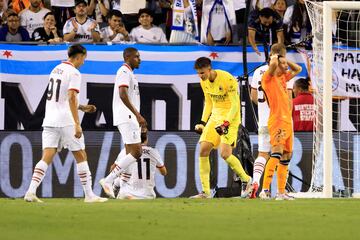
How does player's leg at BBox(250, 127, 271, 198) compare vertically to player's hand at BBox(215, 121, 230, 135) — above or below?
below

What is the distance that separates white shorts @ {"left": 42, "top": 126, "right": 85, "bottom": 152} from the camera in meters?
15.5

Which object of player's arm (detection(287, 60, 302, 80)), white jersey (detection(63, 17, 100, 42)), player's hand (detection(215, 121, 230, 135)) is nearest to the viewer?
player's arm (detection(287, 60, 302, 80))

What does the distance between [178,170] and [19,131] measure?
2.73 m

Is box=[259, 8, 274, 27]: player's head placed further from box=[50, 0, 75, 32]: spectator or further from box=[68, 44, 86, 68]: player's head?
box=[68, 44, 86, 68]: player's head

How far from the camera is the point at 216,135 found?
1831 centimetres

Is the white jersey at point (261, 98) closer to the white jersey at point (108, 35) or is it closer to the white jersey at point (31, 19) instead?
the white jersey at point (108, 35)

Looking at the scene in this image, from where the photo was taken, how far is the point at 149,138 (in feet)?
66.9

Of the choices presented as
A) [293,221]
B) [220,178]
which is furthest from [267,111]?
[293,221]

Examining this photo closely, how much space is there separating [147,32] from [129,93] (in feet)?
11.8

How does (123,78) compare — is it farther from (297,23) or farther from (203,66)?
(297,23)

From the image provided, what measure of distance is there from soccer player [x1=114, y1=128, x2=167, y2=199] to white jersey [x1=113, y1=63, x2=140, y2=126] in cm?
60

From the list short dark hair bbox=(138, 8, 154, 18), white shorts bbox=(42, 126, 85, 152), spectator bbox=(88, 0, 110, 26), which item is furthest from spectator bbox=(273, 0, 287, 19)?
white shorts bbox=(42, 126, 85, 152)

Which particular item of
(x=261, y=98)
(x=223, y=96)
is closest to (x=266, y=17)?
(x=261, y=98)

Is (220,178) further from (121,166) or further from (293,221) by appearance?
(293,221)
